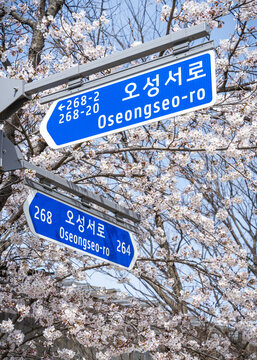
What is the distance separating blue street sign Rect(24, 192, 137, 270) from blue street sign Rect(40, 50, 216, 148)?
0.62 metres

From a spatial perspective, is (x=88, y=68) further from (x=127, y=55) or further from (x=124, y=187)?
(x=124, y=187)

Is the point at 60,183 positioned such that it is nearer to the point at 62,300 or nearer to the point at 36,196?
the point at 36,196

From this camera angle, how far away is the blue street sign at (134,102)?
2.58m

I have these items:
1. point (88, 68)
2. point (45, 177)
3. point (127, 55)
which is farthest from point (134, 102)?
point (45, 177)

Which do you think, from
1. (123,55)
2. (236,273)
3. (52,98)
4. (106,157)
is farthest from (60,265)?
(123,55)

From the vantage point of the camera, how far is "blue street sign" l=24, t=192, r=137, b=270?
11.1 feet

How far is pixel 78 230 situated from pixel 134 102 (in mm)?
1259

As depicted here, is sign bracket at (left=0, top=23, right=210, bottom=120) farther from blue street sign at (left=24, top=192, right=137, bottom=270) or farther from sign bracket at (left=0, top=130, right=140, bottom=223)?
blue street sign at (left=24, top=192, right=137, bottom=270)

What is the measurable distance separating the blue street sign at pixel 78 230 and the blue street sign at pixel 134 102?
621 millimetres

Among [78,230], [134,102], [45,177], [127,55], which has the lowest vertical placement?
[78,230]

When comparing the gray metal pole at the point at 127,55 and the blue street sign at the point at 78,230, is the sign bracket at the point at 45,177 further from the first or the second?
the gray metal pole at the point at 127,55

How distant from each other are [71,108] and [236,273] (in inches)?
224

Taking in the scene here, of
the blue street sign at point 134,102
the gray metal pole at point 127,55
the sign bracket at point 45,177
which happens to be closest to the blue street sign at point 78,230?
the sign bracket at point 45,177

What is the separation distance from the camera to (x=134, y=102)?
2.80 meters
